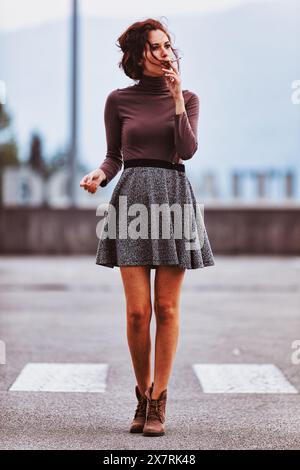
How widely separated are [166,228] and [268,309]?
7.71 m

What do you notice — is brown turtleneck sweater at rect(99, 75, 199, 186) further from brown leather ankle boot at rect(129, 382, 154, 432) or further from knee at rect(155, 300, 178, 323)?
brown leather ankle boot at rect(129, 382, 154, 432)

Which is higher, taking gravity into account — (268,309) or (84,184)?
(84,184)

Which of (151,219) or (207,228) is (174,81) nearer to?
(151,219)

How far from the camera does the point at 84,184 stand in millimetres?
6090

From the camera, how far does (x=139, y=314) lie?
6.22 m

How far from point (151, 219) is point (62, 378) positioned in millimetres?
2514

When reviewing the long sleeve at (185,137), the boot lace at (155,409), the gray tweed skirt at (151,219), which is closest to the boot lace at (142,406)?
the boot lace at (155,409)

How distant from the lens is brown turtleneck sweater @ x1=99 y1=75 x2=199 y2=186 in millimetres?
6094

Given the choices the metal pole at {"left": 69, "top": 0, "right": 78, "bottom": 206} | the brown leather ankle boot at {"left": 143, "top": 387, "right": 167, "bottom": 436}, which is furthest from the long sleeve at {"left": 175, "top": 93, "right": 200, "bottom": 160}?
the metal pole at {"left": 69, "top": 0, "right": 78, "bottom": 206}

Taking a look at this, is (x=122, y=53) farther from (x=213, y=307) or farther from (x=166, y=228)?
(x=213, y=307)

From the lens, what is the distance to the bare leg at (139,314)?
615cm

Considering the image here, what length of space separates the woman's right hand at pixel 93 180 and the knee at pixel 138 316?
2.00 feet

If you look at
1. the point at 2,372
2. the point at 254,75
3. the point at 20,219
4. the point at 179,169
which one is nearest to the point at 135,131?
the point at 179,169
